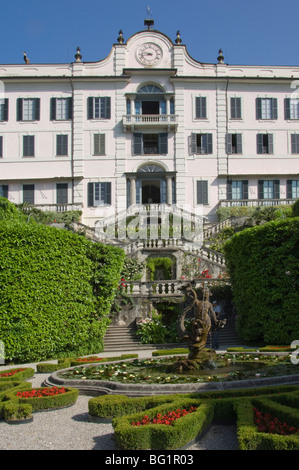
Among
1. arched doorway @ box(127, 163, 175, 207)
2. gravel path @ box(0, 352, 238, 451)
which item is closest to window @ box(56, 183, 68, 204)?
arched doorway @ box(127, 163, 175, 207)

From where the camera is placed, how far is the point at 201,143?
35844mm

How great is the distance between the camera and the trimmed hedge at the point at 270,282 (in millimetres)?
16469

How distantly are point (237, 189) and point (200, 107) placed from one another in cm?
718

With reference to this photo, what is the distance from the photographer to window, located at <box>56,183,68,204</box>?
3459 centimetres

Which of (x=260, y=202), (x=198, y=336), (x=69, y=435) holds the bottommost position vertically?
(x=69, y=435)

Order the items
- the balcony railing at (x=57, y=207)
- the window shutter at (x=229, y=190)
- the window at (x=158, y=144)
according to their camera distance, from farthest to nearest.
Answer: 1. the window at (x=158, y=144)
2. the window shutter at (x=229, y=190)
3. the balcony railing at (x=57, y=207)

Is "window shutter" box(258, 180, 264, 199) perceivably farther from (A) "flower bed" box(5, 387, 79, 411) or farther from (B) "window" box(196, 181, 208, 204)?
(A) "flower bed" box(5, 387, 79, 411)

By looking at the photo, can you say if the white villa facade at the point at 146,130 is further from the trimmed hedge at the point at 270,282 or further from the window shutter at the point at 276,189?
the trimmed hedge at the point at 270,282

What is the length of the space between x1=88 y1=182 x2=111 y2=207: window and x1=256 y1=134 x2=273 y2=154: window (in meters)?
12.1

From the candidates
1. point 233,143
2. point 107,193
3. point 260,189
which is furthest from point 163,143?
point 260,189

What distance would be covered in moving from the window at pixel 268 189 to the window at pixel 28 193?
17.2 meters

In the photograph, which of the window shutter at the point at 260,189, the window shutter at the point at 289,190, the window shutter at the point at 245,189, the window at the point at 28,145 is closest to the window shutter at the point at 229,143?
the window shutter at the point at 245,189

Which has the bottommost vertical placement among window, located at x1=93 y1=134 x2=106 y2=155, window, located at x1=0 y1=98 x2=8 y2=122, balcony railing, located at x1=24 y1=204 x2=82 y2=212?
balcony railing, located at x1=24 y1=204 x2=82 y2=212

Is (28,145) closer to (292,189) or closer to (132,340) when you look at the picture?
(292,189)
